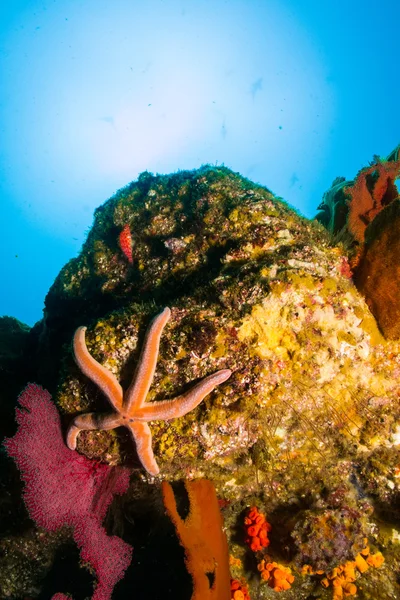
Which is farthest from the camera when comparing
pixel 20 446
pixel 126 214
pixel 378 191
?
pixel 126 214

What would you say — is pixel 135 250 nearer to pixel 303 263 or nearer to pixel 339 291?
pixel 303 263

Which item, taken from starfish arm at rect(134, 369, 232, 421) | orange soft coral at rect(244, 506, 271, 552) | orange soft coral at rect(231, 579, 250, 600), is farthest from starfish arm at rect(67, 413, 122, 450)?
orange soft coral at rect(231, 579, 250, 600)

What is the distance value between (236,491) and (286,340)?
9.59ft

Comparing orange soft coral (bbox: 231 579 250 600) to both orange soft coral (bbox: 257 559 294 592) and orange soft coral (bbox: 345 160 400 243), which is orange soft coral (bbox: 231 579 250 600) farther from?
orange soft coral (bbox: 345 160 400 243)

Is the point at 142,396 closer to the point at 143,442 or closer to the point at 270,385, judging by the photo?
the point at 143,442

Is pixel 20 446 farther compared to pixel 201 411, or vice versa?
pixel 20 446

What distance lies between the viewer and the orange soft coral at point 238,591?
5.31 metres

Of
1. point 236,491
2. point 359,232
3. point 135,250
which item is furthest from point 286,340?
point 135,250

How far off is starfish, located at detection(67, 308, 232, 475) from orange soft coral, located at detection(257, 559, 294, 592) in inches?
122

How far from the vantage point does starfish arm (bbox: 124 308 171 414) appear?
373 cm

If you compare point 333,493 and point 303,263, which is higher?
point 303,263

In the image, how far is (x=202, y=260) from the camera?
5355mm

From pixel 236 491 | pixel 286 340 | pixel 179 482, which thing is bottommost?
pixel 236 491

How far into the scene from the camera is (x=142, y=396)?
376 centimetres
